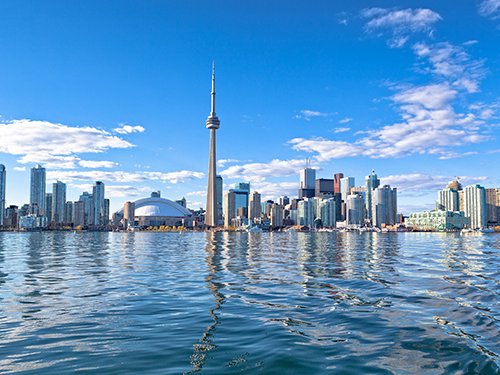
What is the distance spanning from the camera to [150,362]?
34.6 ft

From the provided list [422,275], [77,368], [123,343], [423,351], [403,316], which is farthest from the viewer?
[422,275]

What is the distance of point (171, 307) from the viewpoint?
17906 mm

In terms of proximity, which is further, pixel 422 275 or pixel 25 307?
pixel 422 275

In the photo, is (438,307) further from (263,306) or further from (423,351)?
(263,306)

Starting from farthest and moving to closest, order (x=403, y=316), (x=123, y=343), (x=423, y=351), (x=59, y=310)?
(x=59, y=310), (x=403, y=316), (x=123, y=343), (x=423, y=351)

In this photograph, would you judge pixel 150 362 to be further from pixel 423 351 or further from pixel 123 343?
pixel 423 351

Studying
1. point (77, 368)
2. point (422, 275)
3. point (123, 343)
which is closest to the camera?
point (77, 368)

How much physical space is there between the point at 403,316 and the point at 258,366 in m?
8.44

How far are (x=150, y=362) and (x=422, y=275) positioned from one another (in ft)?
82.5

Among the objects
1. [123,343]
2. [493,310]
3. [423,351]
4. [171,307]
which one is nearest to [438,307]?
[493,310]

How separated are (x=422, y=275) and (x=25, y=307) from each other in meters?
27.3

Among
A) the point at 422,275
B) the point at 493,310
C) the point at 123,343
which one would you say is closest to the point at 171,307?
the point at 123,343

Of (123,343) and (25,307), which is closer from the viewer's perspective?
(123,343)

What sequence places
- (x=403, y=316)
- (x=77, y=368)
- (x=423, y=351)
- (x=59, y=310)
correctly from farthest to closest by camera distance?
(x=59, y=310) → (x=403, y=316) → (x=423, y=351) → (x=77, y=368)
